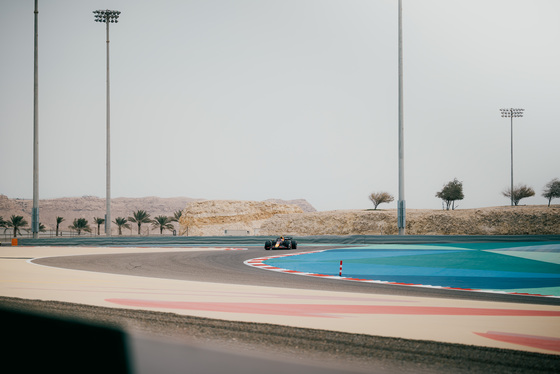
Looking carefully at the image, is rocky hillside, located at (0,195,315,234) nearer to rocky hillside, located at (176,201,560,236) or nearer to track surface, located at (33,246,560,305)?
rocky hillside, located at (176,201,560,236)

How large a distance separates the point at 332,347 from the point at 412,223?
67.0 metres

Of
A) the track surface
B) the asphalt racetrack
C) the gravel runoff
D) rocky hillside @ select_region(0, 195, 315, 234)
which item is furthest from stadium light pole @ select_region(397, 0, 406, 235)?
rocky hillside @ select_region(0, 195, 315, 234)

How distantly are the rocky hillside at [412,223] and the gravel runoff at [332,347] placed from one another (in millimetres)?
59185

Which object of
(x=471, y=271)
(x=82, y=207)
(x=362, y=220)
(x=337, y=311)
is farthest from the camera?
(x=82, y=207)

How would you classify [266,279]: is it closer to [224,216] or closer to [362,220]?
[362,220]

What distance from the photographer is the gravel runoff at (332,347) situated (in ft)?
16.8

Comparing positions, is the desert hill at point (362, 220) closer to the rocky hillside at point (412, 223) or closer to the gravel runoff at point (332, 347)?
the rocky hillside at point (412, 223)

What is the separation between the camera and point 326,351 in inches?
227

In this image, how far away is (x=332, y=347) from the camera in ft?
19.4

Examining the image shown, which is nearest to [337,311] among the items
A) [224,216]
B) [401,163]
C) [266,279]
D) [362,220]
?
[266,279]

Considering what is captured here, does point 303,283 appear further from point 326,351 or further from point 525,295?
point 326,351

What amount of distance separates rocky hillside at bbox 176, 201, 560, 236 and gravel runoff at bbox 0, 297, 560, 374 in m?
59.2

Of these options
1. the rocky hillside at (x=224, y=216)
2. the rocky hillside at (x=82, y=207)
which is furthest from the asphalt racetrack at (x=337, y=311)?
the rocky hillside at (x=82, y=207)

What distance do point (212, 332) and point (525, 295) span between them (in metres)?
7.33
